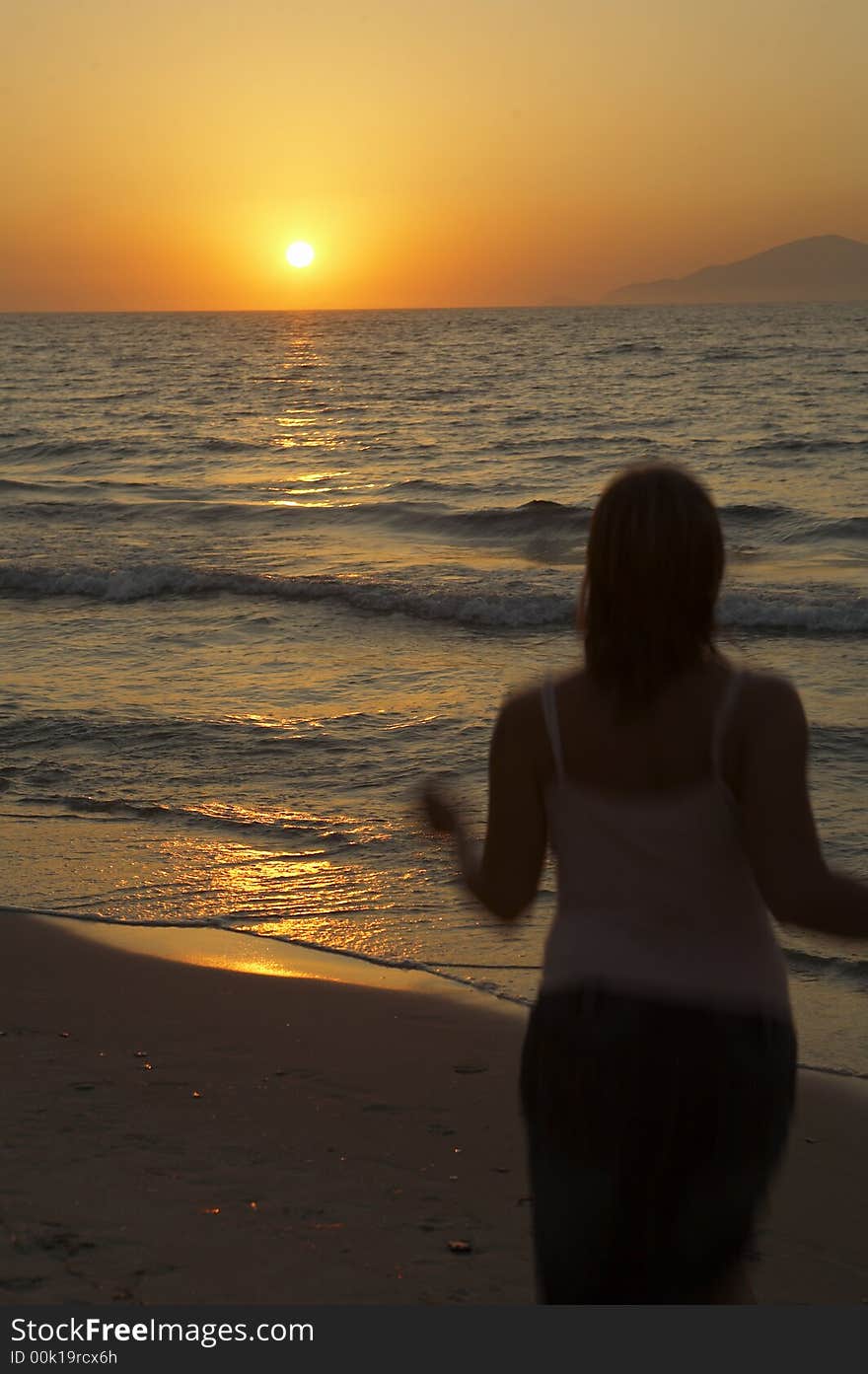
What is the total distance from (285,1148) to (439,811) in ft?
6.29

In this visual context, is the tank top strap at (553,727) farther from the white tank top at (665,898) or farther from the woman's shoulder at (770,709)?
the woman's shoulder at (770,709)

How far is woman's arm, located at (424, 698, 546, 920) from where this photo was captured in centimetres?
201

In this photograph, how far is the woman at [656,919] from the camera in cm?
192

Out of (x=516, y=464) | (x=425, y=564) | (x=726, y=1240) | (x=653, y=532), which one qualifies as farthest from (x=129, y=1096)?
(x=516, y=464)

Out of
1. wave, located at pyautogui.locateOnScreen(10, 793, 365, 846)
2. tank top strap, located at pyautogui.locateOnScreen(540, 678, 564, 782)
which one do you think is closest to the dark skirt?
tank top strap, located at pyautogui.locateOnScreen(540, 678, 564, 782)

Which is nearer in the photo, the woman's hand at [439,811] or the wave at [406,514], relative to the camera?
the woman's hand at [439,811]

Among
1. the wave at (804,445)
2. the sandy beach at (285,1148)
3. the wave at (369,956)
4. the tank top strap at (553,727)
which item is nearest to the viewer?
the tank top strap at (553,727)

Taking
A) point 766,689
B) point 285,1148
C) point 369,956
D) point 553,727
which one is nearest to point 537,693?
point 553,727

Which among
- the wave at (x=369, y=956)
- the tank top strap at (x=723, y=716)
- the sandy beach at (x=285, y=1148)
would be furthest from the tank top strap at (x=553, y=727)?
the wave at (x=369, y=956)

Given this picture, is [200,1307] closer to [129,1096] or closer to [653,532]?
[129,1096]

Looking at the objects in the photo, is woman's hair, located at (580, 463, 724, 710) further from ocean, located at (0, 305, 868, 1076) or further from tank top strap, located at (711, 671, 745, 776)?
ocean, located at (0, 305, 868, 1076)

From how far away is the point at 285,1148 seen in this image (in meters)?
3.92

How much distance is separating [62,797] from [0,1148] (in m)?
4.37

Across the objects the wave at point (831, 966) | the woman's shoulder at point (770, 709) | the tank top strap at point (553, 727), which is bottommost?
the wave at point (831, 966)
